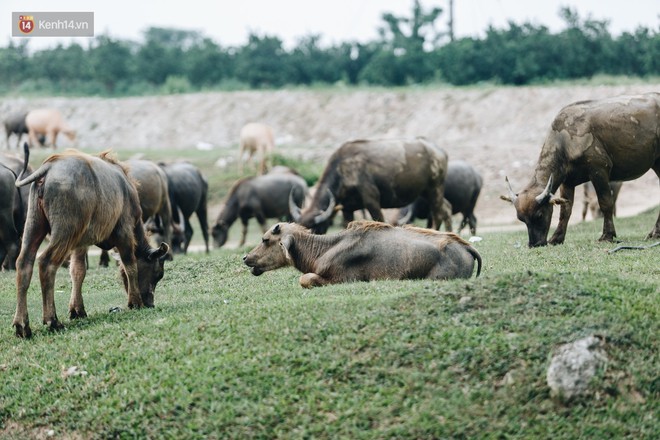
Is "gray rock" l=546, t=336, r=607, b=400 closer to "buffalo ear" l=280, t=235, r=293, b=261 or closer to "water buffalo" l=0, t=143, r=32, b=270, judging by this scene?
"buffalo ear" l=280, t=235, r=293, b=261

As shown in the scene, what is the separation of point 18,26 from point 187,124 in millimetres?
30247

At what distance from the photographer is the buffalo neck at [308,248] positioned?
12.0m

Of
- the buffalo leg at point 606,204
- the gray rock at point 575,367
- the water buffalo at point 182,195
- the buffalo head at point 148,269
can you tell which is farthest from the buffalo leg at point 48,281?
the water buffalo at point 182,195

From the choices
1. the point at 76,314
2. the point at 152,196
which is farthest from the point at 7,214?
the point at 76,314

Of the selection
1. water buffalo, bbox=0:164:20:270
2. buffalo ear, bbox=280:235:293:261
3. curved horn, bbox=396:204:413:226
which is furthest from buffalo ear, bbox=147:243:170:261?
curved horn, bbox=396:204:413:226

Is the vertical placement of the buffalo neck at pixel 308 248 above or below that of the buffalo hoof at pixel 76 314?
above

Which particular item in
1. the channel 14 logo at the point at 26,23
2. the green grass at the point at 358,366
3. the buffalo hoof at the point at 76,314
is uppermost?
the channel 14 logo at the point at 26,23

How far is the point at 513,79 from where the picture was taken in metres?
47.7

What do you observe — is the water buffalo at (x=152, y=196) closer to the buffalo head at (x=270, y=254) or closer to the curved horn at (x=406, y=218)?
the curved horn at (x=406, y=218)

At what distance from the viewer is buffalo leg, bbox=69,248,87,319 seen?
1130 centimetres

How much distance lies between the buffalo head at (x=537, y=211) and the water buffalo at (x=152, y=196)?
651cm

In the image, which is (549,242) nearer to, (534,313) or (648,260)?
(648,260)

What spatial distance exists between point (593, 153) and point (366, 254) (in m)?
4.83

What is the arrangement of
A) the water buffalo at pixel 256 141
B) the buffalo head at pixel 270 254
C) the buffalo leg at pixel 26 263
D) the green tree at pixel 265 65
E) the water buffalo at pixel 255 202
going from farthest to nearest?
the green tree at pixel 265 65
the water buffalo at pixel 256 141
the water buffalo at pixel 255 202
the buffalo head at pixel 270 254
the buffalo leg at pixel 26 263
